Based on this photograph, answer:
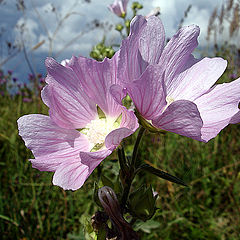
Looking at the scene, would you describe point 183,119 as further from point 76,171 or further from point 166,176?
point 76,171

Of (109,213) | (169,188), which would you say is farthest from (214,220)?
(109,213)

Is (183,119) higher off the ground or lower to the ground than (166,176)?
higher

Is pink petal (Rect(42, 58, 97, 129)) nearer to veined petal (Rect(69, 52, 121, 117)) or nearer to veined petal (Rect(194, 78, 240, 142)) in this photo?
veined petal (Rect(69, 52, 121, 117))

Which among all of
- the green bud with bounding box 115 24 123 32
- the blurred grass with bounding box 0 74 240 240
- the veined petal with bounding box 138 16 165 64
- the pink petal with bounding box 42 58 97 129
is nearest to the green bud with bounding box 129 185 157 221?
the pink petal with bounding box 42 58 97 129

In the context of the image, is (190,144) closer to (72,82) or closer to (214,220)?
(214,220)

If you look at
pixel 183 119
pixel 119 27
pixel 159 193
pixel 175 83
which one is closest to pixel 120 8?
pixel 119 27

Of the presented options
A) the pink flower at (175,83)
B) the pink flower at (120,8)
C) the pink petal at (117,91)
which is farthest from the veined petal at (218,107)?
the pink flower at (120,8)

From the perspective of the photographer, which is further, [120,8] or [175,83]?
[120,8]

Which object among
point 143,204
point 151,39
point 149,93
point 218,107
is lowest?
point 143,204
